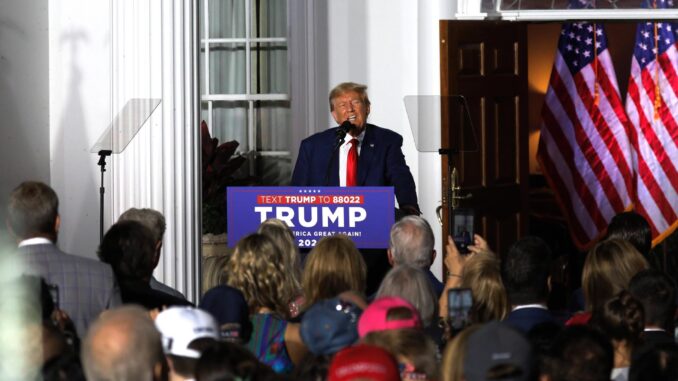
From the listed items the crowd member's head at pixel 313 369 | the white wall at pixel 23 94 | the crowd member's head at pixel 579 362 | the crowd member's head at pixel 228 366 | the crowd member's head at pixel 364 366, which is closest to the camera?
the crowd member's head at pixel 364 366

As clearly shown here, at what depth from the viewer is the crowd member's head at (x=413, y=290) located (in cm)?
508

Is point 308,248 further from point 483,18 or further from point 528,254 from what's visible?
point 483,18

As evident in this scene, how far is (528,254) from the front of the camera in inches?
209

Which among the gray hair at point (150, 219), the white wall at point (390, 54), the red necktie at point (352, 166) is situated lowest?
the gray hair at point (150, 219)

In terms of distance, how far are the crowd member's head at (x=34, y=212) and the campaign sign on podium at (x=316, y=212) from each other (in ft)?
6.24

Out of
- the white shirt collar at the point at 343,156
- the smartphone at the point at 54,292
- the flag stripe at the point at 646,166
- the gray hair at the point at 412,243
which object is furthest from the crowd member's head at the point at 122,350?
the flag stripe at the point at 646,166

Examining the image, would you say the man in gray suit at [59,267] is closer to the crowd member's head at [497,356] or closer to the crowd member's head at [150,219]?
the crowd member's head at [150,219]

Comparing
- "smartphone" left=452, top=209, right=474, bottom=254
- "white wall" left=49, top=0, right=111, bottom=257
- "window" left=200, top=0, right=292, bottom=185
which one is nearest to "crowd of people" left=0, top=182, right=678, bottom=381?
"smartphone" left=452, top=209, right=474, bottom=254

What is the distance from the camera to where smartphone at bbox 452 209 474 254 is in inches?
267

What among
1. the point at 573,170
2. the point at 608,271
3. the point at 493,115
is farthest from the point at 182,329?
the point at 573,170

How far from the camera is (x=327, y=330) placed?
431 centimetres

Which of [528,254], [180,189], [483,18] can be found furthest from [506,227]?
[528,254]

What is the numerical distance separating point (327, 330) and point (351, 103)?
3.83 meters

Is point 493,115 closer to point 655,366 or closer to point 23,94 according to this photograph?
point 23,94
